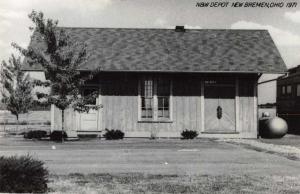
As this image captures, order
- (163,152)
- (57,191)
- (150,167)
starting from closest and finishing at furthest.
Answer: (57,191)
(150,167)
(163,152)

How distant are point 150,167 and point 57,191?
3.92m

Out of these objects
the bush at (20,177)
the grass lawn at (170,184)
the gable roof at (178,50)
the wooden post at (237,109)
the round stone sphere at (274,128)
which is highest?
the gable roof at (178,50)

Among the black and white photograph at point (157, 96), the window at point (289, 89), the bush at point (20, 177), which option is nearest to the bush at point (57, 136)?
the black and white photograph at point (157, 96)

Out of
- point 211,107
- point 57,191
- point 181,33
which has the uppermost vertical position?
point 181,33

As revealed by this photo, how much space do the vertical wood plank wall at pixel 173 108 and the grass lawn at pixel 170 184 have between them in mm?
12368

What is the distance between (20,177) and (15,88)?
85.8 ft

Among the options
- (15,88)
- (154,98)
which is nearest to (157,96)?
(154,98)

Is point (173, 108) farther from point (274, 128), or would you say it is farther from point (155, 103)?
point (274, 128)

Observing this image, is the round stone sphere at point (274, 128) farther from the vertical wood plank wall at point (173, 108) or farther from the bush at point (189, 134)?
the bush at point (189, 134)

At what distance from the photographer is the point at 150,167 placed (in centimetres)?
1266

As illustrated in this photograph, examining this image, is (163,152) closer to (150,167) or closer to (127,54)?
(150,167)

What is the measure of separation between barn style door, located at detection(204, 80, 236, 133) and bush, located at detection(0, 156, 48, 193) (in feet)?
51.5

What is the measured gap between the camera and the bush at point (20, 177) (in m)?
8.60

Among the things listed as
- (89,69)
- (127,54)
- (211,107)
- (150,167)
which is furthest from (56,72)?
(150,167)
